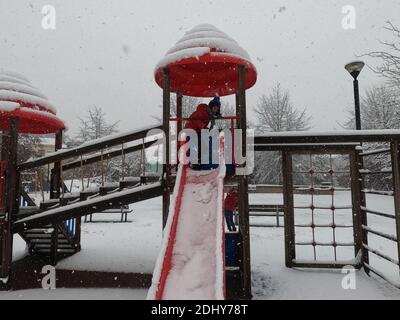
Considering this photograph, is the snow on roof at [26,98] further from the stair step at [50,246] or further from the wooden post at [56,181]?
the stair step at [50,246]

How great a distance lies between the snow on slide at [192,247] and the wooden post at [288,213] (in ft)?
5.97

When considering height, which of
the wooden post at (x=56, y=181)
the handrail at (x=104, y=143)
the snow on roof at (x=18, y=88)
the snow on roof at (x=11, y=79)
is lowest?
the wooden post at (x=56, y=181)

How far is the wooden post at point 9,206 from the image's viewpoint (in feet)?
18.9

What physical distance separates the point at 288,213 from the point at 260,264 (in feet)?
4.28

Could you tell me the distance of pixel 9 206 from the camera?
19.1 feet

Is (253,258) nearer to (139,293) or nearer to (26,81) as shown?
(139,293)

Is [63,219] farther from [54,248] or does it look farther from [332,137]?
[332,137]

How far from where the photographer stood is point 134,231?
10.9m

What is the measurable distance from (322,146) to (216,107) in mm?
2437

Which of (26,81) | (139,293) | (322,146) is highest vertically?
(26,81)

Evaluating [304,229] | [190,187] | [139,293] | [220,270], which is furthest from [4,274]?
[304,229]

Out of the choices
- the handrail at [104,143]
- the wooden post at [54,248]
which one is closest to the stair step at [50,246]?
the wooden post at [54,248]

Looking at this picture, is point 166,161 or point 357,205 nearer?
point 166,161

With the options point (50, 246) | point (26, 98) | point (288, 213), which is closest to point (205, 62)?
point (288, 213)
